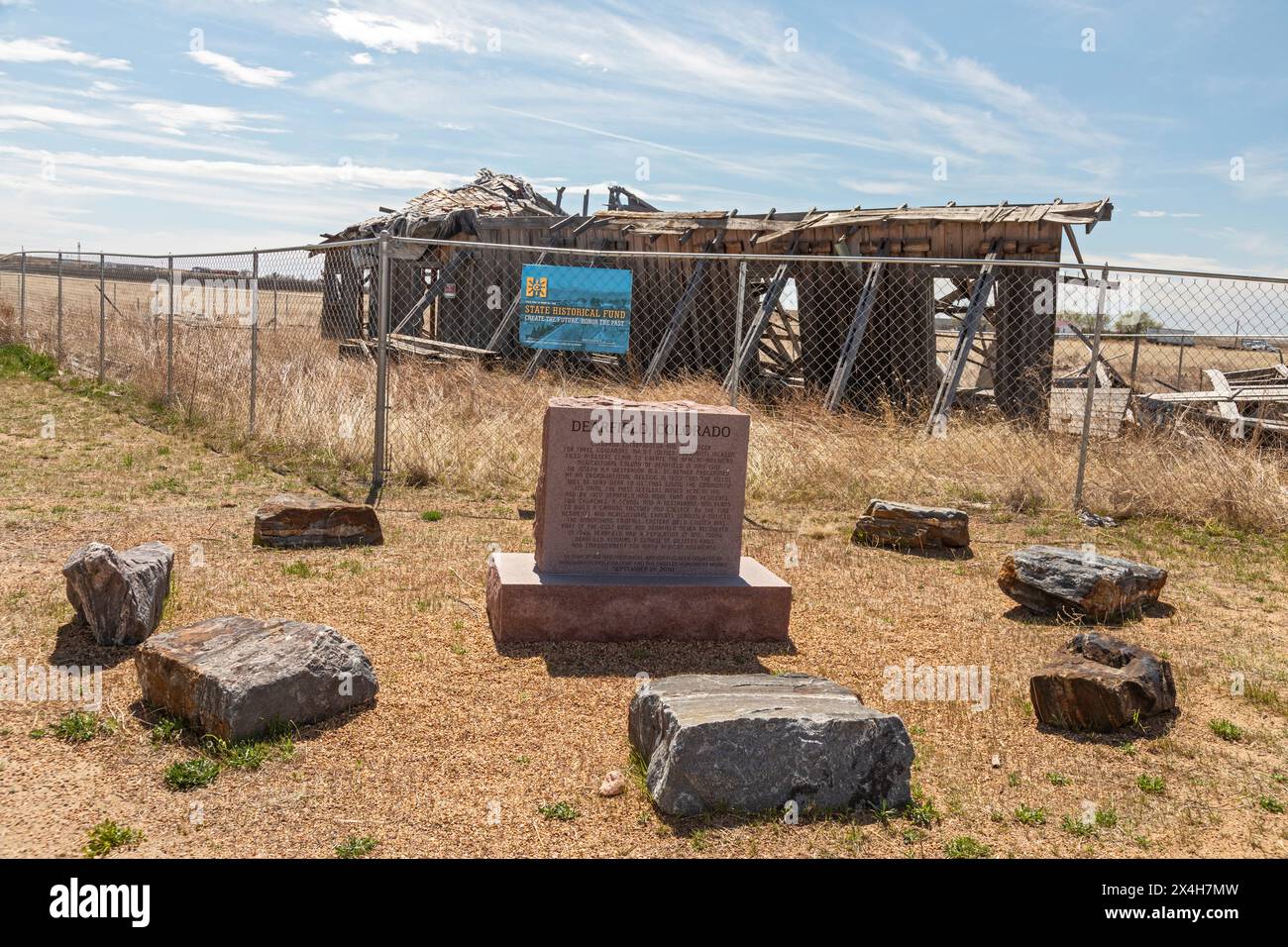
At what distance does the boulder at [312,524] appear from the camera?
7.68 m

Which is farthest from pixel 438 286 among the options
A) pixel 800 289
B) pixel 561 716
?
pixel 561 716

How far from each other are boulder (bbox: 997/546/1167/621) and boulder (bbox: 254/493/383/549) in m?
4.75

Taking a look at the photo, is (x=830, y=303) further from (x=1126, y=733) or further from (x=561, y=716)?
(x=561, y=716)

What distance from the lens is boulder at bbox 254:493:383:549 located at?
768cm

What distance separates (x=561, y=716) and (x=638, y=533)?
1595 mm

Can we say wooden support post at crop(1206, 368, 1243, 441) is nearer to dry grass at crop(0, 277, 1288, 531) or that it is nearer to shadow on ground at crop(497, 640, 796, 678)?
dry grass at crop(0, 277, 1288, 531)

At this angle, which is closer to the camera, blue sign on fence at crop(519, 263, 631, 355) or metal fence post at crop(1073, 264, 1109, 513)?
metal fence post at crop(1073, 264, 1109, 513)

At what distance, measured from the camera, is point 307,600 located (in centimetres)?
638

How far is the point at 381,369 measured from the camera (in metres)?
9.48

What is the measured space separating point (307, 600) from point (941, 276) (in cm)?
1126

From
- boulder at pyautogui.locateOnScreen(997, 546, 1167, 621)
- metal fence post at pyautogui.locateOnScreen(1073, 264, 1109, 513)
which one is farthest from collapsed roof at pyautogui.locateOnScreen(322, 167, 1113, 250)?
boulder at pyautogui.locateOnScreen(997, 546, 1167, 621)

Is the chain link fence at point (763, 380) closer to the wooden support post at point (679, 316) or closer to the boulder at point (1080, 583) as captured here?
the wooden support post at point (679, 316)

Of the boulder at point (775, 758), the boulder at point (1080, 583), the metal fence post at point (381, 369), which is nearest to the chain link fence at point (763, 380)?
the metal fence post at point (381, 369)

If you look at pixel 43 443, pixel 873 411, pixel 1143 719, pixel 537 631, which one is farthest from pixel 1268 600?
pixel 43 443
